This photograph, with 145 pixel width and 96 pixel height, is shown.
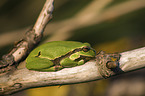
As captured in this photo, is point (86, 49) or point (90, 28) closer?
point (86, 49)

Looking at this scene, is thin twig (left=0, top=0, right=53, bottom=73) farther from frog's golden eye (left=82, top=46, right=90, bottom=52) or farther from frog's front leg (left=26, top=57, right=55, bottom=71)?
frog's golden eye (left=82, top=46, right=90, bottom=52)

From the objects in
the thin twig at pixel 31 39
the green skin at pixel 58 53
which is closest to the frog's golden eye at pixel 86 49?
the green skin at pixel 58 53

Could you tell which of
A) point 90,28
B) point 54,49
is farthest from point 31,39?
point 90,28

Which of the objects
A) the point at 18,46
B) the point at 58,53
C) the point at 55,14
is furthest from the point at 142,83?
the point at 18,46

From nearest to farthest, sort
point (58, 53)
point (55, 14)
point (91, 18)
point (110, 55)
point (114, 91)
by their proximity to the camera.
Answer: point (110, 55)
point (58, 53)
point (91, 18)
point (55, 14)
point (114, 91)

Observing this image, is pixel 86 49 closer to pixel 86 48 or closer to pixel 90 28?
pixel 86 48

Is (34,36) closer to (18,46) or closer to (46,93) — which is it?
(18,46)

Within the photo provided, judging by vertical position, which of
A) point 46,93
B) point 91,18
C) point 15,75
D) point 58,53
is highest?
point 91,18

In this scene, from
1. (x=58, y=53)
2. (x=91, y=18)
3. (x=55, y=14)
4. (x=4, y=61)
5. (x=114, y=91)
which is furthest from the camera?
(x=114, y=91)

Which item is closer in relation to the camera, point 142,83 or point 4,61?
point 4,61
